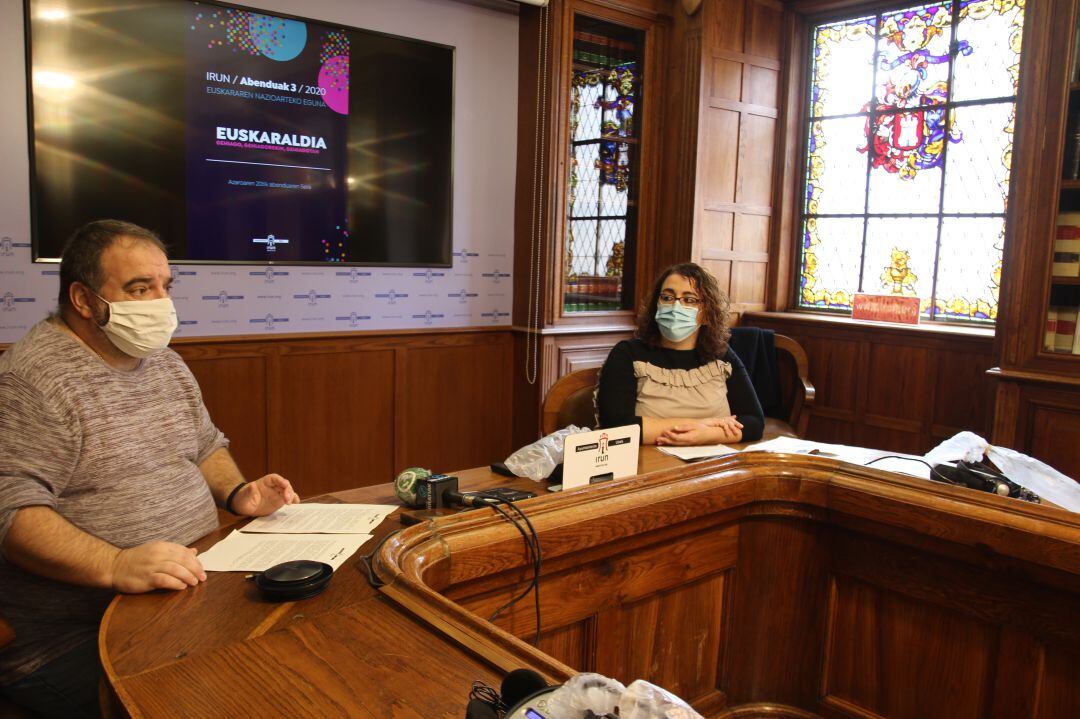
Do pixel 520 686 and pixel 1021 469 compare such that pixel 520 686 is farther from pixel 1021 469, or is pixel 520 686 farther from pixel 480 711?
pixel 1021 469

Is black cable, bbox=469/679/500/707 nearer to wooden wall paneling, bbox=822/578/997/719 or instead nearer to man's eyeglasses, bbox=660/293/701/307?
wooden wall paneling, bbox=822/578/997/719

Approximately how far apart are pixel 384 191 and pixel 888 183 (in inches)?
109

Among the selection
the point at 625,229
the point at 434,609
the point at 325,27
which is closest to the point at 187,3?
the point at 325,27

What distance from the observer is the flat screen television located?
310 cm

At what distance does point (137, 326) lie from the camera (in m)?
1.53

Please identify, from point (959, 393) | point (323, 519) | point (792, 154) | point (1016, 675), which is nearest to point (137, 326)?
point (323, 519)

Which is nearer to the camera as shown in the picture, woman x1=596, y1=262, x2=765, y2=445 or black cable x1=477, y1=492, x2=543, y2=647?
black cable x1=477, y1=492, x2=543, y2=647

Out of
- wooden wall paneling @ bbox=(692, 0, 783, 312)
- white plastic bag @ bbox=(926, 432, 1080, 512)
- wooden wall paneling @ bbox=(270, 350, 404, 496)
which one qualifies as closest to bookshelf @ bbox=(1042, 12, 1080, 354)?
white plastic bag @ bbox=(926, 432, 1080, 512)

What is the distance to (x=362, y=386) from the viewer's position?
400 cm

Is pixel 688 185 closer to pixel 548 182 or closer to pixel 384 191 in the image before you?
pixel 548 182

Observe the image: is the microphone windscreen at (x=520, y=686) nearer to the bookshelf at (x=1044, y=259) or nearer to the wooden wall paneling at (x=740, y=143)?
the bookshelf at (x=1044, y=259)

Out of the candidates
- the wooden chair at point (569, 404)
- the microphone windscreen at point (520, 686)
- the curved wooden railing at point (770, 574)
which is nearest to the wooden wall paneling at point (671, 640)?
the curved wooden railing at point (770, 574)

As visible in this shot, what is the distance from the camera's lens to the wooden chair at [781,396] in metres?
2.94

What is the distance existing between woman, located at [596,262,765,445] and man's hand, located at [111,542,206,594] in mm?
1720
